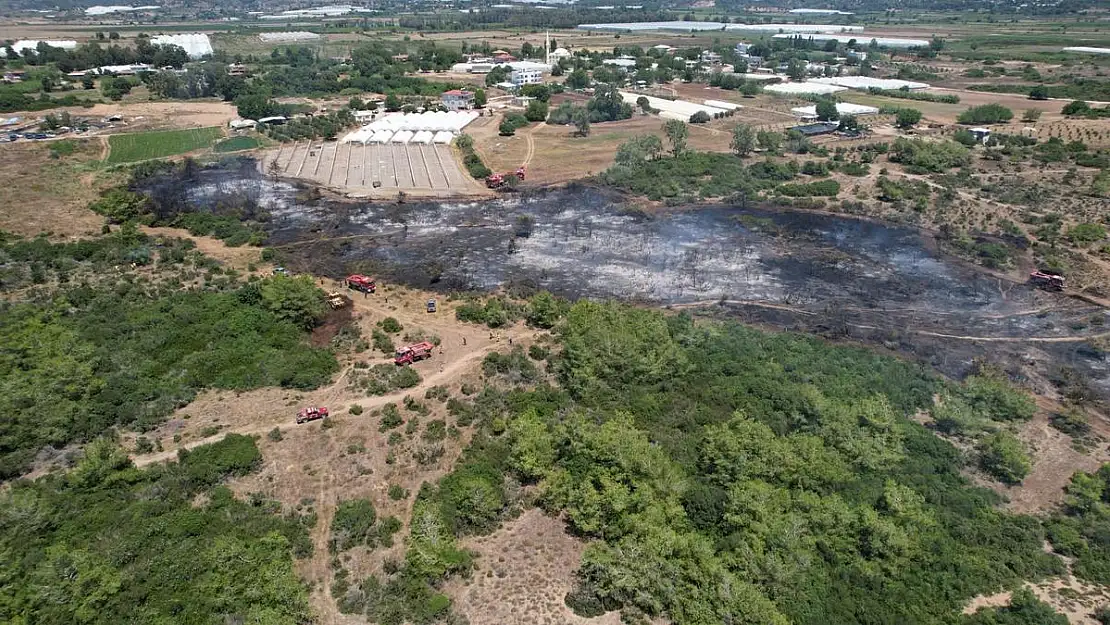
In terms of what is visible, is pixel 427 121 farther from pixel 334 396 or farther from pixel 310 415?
pixel 310 415

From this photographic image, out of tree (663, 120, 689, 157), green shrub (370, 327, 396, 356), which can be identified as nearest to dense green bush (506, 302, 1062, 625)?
green shrub (370, 327, 396, 356)

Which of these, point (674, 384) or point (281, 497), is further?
point (674, 384)

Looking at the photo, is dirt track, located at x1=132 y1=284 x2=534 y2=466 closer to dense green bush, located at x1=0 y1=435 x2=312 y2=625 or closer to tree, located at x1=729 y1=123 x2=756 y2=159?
dense green bush, located at x1=0 y1=435 x2=312 y2=625

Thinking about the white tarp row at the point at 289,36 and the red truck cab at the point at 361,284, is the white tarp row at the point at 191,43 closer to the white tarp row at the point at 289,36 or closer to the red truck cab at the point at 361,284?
the white tarp row at the point at 289,36

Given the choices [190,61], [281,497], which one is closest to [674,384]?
[281,497]

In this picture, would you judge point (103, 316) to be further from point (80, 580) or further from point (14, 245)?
point (80, 580)
